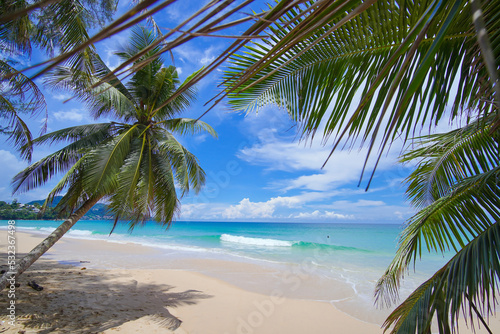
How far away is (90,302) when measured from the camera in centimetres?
531

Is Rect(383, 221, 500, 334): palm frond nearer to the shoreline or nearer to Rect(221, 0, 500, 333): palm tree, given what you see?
Rect(221, 0, 500, 333): palm tree

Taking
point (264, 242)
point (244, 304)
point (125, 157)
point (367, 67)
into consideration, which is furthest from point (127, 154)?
point (264, 242)

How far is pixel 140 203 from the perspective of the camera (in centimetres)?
624

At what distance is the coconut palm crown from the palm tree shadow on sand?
175cm

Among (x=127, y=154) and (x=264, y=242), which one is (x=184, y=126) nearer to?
(x=127, y=154)

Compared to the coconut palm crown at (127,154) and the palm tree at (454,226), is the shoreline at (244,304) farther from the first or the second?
the palm tree at (454,226)

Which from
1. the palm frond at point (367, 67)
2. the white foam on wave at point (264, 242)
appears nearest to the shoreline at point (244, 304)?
the palm frond at point (367, 67)

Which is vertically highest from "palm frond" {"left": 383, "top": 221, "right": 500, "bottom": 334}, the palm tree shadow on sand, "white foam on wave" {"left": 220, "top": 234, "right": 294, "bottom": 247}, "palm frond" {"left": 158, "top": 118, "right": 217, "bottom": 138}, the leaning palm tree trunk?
"palm frond" {"left": 158, "top": 118, "right": 217, "bottom": 138}

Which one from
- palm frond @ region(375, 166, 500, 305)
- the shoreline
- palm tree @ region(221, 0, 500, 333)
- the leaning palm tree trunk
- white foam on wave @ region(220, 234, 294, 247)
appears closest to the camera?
palm tree @ region(221, 0, 500, 333)

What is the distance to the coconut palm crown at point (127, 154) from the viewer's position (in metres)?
5.89

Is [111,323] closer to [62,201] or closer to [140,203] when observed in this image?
[140,203]

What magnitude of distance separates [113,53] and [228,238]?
2319 cm

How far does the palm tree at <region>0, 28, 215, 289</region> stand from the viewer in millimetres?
5799

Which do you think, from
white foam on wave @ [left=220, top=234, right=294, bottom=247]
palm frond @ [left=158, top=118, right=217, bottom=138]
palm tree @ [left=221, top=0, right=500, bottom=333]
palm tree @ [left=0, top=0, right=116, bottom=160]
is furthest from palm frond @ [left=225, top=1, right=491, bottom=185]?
white foam on wave @ [left=220, top=234, right=294, bottom=247]
